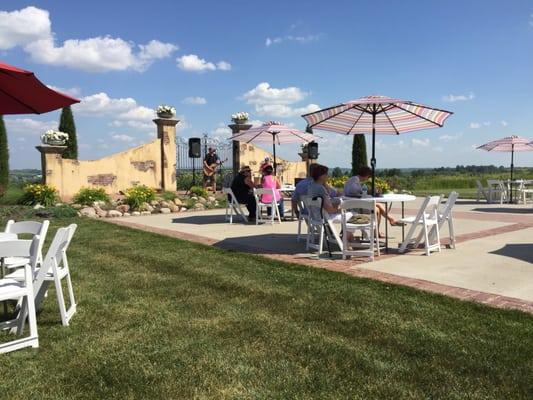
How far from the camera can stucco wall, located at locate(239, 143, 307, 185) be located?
1791 centimetres

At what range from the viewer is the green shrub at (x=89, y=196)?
12734mm

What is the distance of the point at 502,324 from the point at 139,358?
8.81 ft

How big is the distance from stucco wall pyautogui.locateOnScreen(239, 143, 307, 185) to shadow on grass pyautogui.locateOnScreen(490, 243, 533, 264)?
39.1ft

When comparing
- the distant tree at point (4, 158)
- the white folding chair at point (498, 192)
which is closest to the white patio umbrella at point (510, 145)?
the white folding chair at point (498, 192)

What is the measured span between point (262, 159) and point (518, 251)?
12.7m

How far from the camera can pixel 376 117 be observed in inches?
303

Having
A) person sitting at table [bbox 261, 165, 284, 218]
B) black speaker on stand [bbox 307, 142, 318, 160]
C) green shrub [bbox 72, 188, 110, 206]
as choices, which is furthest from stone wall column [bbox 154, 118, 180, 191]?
person sitting at table [bbox 261, 165, 284, 218]

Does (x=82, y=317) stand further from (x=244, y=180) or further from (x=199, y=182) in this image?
(x=199, y=182)

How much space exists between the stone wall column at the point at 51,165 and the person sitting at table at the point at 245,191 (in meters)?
6.00

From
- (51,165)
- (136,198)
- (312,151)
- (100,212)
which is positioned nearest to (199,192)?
(136,198)

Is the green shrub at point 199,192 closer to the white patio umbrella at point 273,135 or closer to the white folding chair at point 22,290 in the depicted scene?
the white patio umbrella at point 273,135

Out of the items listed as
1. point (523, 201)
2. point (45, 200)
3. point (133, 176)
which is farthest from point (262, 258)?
point (523, 201)

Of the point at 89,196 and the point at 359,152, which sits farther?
the point at 359,152

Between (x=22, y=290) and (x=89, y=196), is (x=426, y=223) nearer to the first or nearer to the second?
(x=22, y=290)
